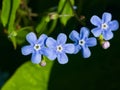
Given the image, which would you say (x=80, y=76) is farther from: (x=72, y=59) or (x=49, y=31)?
(x=49, y=31)

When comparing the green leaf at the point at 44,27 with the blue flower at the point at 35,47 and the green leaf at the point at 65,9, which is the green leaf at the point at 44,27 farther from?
the blue flower at the point at 35,47

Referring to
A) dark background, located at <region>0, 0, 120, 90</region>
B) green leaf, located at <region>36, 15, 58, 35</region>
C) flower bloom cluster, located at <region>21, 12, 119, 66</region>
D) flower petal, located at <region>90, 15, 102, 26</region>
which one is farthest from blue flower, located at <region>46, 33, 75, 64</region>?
dark background, located at <region>0, 0, 120, 90</region>

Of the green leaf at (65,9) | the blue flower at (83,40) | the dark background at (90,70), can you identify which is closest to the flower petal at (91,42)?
the blue flower at (83,40)

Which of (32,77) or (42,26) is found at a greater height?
(42,26)

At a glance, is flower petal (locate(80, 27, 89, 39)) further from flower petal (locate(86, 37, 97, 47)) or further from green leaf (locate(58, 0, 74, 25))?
green leaf (locate(58, 0, 74, 25))

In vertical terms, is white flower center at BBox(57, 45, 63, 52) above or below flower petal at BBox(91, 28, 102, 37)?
below

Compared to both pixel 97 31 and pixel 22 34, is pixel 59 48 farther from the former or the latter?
pixel 22 34

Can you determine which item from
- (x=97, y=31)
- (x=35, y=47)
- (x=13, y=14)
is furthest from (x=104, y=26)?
(x=13, y=14)
